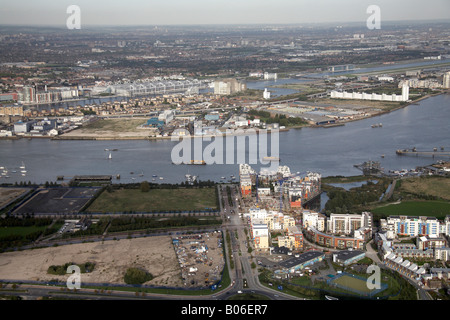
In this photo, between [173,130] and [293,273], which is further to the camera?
[173,130]

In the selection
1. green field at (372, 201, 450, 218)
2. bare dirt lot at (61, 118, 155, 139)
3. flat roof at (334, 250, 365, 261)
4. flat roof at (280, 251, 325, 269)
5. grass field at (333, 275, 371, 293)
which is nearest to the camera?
grass field at (333, 275, 371, 293)

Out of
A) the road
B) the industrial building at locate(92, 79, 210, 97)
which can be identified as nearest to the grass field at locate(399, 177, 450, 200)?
the road

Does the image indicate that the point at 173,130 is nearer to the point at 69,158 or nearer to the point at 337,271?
the point at 69,158

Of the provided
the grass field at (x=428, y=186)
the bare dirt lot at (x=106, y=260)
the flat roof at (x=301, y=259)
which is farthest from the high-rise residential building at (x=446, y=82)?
the bare dirt lot at (x=106, y=260)

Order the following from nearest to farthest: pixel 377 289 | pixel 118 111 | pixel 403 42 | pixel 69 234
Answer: pixel 377 289 < pixel 69 234 < pixel 118 111 < pixel 403 42

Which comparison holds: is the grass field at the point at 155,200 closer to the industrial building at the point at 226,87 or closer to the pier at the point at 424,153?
the pier at the point at 424,153

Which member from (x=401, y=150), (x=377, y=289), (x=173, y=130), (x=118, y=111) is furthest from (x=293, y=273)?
(x=118, y=111)

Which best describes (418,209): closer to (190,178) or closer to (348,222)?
(348,222)

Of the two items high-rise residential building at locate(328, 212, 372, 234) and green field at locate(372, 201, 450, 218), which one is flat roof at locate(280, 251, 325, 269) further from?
green field at locate(372, 201, 450, 218)
